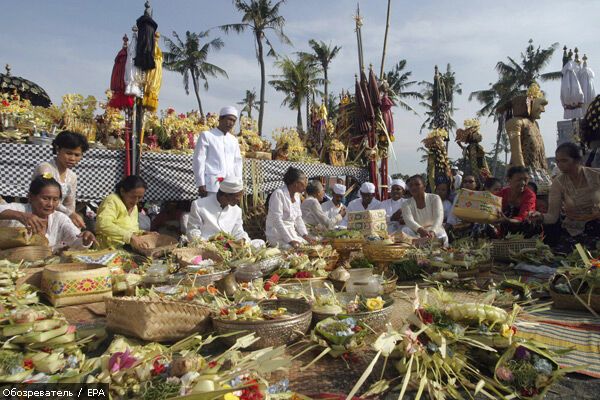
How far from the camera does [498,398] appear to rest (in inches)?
67.6

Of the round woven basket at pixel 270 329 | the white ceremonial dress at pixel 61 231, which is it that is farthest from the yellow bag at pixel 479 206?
the white ceremonial dress at pixel 61 231

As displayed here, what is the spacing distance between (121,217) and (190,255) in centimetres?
135

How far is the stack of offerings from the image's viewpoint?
500 centimetres

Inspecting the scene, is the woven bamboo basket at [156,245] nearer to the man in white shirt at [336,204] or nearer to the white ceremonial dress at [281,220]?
the white ceremonial dress at [281,220]

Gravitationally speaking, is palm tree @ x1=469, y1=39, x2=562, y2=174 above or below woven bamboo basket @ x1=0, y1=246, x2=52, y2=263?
above

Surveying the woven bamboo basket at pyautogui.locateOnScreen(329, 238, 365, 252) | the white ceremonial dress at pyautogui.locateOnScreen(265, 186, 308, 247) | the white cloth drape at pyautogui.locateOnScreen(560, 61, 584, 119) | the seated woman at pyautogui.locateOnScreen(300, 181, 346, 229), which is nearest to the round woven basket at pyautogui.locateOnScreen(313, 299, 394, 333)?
the woven bamboo basket at pyautogui.locateOnScreen(329, 238, 365, 252)

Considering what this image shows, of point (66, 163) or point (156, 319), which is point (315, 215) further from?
point (156, 319)

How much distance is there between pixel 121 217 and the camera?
4418 millimetres

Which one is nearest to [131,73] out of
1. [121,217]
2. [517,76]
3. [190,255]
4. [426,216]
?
[121,217]

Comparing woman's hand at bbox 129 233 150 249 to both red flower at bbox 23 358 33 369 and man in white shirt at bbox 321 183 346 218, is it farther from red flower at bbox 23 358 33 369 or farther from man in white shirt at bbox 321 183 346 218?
man in white shirt at bbox 321 183 346 218

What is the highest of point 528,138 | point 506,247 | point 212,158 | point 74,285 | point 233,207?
point 528,138

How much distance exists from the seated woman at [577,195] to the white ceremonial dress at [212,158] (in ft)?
13.8

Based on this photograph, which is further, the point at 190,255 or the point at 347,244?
the point at 347,244

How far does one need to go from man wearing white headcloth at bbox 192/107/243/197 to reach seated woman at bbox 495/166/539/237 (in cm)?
381
